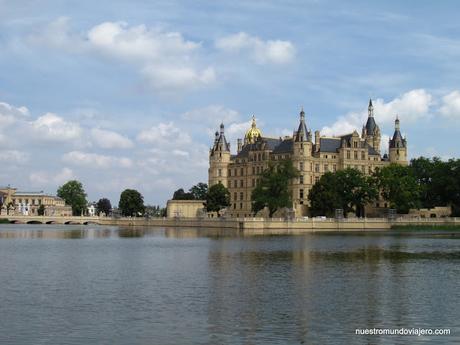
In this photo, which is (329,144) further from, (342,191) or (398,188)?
(398,188)

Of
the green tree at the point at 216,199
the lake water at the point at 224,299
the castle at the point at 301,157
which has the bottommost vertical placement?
the lake water at the point at 224,299

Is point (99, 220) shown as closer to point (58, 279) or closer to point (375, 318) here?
point (58, 279)

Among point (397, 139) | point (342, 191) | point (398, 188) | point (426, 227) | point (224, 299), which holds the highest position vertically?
point (397, 139)

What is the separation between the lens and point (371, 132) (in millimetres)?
159750

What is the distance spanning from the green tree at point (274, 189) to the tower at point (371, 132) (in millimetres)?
37529

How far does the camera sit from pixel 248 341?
22.8 meters

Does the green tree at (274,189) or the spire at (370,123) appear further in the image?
the spire at (370,123)

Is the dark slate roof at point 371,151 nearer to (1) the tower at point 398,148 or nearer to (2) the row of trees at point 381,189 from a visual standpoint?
(1) the tower at point 398,148

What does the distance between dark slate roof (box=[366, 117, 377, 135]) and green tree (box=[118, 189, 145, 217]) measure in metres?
57.2

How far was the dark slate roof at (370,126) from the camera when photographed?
160 m

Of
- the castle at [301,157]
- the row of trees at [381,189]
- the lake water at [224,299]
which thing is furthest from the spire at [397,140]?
the lake water at [224,299]

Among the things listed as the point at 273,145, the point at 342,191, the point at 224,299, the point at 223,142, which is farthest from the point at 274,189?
the point at 224,299

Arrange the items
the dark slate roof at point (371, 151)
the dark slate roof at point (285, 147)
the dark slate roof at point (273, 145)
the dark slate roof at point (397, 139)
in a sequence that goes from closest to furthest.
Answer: the dark slate roof at point (285, 147), the dark slate roof at point (273, 145), the dark slate roof at point (371, 151), the dark slate roof at point (397, 139)

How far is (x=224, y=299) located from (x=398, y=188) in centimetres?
10161
